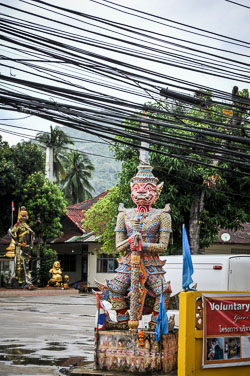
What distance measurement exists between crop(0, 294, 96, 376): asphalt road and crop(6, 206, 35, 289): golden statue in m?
7.88

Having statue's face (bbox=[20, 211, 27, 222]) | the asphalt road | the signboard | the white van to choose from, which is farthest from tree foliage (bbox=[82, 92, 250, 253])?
the signboard

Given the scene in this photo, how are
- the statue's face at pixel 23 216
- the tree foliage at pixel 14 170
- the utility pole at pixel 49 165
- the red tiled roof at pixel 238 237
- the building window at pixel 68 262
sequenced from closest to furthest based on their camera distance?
the statue's face at pixel 23 216 → the tree foliage at pixel 14 170 → the red tiled roof at pixel 238 237 → the building window at pixel 68 262 → the utility pole at pixel 49 165

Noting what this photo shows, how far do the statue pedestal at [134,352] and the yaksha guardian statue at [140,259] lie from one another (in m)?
0.26

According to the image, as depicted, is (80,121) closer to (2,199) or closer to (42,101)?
(42,101)

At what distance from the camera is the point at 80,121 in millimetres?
9547

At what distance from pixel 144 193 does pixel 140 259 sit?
1.17 m

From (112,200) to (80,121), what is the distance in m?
17.1

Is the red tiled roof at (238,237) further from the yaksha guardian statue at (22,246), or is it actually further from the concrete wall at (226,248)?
the yaksha guardian statue at (22,246)

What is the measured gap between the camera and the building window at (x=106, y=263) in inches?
1441

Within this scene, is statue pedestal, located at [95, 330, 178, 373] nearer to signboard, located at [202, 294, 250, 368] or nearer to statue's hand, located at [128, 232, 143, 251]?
signboard, located at [202, 294, 250, 368]

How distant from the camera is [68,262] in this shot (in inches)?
1591

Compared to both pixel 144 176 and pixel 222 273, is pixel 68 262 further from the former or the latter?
pixel 144 176

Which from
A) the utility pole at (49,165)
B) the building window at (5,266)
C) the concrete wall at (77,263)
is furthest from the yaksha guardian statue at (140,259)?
the utility pole at (49,165)

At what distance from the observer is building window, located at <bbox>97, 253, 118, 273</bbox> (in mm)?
36594
